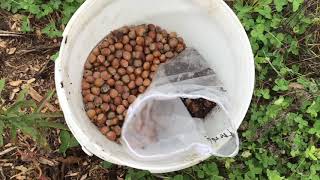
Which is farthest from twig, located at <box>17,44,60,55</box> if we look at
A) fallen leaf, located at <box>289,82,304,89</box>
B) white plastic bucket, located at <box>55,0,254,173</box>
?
fallen leaf, located at <box>289,82,304,89</box>

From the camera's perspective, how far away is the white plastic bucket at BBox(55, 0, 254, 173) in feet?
6.03

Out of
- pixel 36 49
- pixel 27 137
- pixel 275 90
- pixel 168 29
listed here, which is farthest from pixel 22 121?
pixel 275 90

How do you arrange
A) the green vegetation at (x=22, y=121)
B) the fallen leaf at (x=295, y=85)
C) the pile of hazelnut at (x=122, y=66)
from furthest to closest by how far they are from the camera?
the fallen leaf at (x=295, y=85) < the pile of hazelnut at (x=122, y=66) < the green vegetation at (x=22, y=121)

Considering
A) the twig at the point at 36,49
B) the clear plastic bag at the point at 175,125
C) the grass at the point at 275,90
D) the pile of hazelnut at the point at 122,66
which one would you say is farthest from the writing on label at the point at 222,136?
the twig at the point at 36,49

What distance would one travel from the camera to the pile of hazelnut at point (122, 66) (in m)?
2.10

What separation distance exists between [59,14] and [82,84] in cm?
38

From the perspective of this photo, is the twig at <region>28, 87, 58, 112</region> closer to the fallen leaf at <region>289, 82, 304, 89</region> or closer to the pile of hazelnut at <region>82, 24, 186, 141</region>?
the pile of hazelnut at <region>82, 24, 186, 141</region>

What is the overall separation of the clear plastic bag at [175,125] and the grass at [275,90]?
0.74 ft

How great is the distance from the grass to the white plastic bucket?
0.20m

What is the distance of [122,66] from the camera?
217 centimetres

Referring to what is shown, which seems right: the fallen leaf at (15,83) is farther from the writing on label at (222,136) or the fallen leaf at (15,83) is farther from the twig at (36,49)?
the writing on label at (222,136)

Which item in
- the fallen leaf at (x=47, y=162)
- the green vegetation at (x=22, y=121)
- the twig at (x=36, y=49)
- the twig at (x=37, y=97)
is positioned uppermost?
the green vegetation at (x=22, y=121)

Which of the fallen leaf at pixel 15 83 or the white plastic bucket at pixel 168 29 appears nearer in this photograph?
the white plastic bucket at pixel 168 29

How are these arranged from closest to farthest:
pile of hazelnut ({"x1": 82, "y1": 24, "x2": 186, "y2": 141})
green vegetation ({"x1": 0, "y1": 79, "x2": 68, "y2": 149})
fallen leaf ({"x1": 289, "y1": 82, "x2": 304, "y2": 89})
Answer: green vegetation ({"x1": 0, "y1": 79, "x2": 68, "y2": 149}) → pile of hazelnut ({"x1": 82, "y1": 24, "x2": 186, "y2": 141}) → fallen leaf ({"x1": 289, "y1": 82, "x2": 304, "y2": 89})
